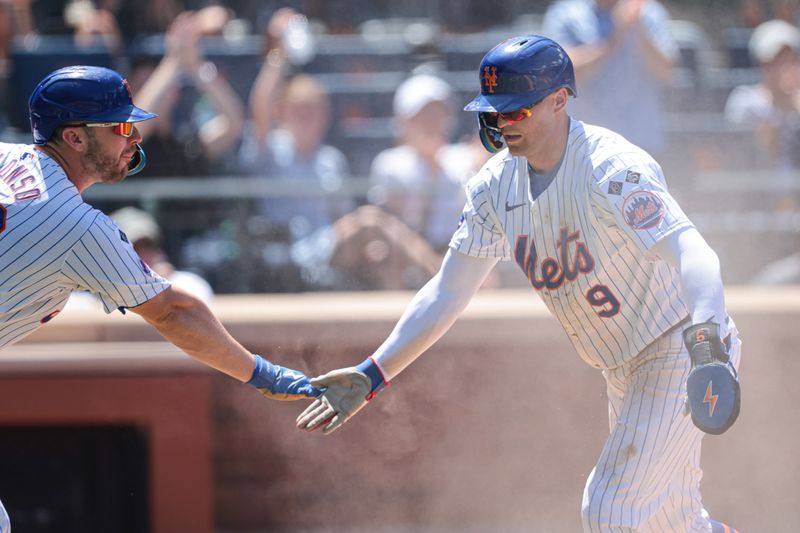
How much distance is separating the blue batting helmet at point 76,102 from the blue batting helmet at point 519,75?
3.67 ft

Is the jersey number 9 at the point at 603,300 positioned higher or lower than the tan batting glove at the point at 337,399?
higher

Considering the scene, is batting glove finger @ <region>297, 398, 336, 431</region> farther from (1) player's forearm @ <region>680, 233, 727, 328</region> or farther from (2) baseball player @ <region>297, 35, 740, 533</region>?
(1) player's forearm @ <region>680, 233, 727, 328</region>

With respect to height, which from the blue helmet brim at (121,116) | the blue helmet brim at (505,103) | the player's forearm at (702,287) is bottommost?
the player's forearm at (702,287)

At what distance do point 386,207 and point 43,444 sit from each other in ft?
7.63

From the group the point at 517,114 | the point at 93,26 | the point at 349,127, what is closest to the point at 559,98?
the point at 517,114

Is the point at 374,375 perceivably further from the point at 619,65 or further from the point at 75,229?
the point at 619,65

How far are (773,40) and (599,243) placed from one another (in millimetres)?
4844

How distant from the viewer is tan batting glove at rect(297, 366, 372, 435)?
13.7 feet

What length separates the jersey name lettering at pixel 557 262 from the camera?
3.86m

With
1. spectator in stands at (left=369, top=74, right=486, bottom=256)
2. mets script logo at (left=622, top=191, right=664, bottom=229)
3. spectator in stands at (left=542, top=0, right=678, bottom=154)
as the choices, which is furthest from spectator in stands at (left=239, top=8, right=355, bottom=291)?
mets script logo at (left=622, top=191, right=664, bottom=229)

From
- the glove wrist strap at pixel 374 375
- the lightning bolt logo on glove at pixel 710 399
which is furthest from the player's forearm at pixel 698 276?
the glove wrist strap at pixel 374 375

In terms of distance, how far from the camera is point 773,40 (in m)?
8.06

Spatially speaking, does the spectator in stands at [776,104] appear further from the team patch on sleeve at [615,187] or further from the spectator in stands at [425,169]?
the team patch on sleeve at [615,187]

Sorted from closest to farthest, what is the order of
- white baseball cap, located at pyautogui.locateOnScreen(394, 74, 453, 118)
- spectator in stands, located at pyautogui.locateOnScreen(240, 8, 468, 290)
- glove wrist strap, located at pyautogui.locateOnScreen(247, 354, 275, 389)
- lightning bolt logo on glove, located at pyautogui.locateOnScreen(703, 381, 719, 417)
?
lightning bolt logo on glove, located at pyautogui.locateOnScreen(703, 381, 719, 417)
glove wrist strap, located at pyautogui.locateOnScreen(247, 354, 275, 389)
spectator in stands, located at pyautogui.locateOnScreen(240, 8, 468, 290)
white baseball cap, located at pyautogui.locateOnScreen(394, 74, 453, 118)
